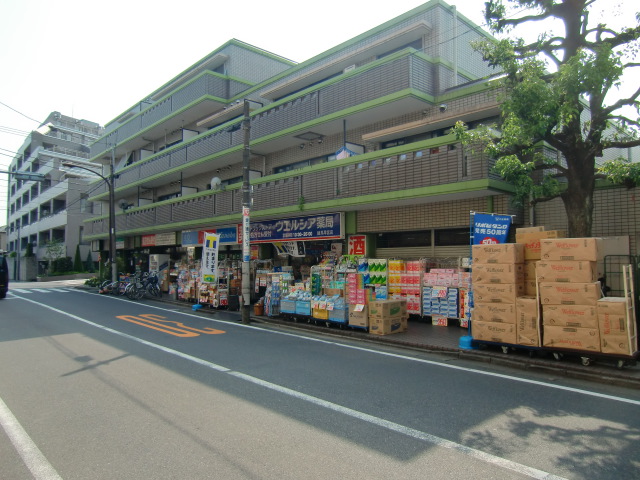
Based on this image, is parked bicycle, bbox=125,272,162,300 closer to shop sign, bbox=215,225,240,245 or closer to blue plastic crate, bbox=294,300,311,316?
shop sign, bbox=215,225,240,245

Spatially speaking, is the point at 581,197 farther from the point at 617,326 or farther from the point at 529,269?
the point at 617,326

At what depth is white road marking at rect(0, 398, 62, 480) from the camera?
3676 mm

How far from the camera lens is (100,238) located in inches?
1217

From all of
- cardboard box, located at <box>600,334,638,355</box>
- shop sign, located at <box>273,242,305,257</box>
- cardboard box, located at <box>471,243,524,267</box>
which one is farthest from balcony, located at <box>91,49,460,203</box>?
cardboard box, located at <box>600,334,638,355</box>

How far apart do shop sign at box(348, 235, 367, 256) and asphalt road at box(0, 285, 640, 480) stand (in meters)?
5.85

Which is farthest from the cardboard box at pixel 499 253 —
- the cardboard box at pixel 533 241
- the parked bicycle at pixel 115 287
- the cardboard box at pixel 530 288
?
the parked bicycle at pixel 115 287

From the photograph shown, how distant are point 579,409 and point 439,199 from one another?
7.35 metres

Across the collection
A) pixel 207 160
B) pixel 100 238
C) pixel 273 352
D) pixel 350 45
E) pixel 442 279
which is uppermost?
pixel 350 45

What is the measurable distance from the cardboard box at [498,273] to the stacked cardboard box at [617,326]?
144cm

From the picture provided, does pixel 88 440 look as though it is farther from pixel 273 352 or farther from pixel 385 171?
pixel 385 171

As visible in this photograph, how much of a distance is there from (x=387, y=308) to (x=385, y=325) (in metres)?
0.40

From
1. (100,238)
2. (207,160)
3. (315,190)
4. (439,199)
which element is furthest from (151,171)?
(439,199)

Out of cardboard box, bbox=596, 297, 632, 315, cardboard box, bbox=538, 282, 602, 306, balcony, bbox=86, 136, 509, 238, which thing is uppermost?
balcony, bbox=86, 136, 509, 238

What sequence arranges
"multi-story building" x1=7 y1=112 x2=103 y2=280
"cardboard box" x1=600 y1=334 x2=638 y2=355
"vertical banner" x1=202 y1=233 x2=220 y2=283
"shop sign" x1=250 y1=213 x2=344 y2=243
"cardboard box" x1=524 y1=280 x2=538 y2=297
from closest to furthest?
"cardboard box" x1=600 y1=334 x2=638 y2=355, "cardboard box" x1=524 y1=280 x2=538 y2=297, "shop sign" x1=250 y1=213 x2=344 y2=243, "vertical banner" x1=202 y1=233 x2=220 y2=283, "multi-story building" x1=7 y1=112 x2=103 y2=280
